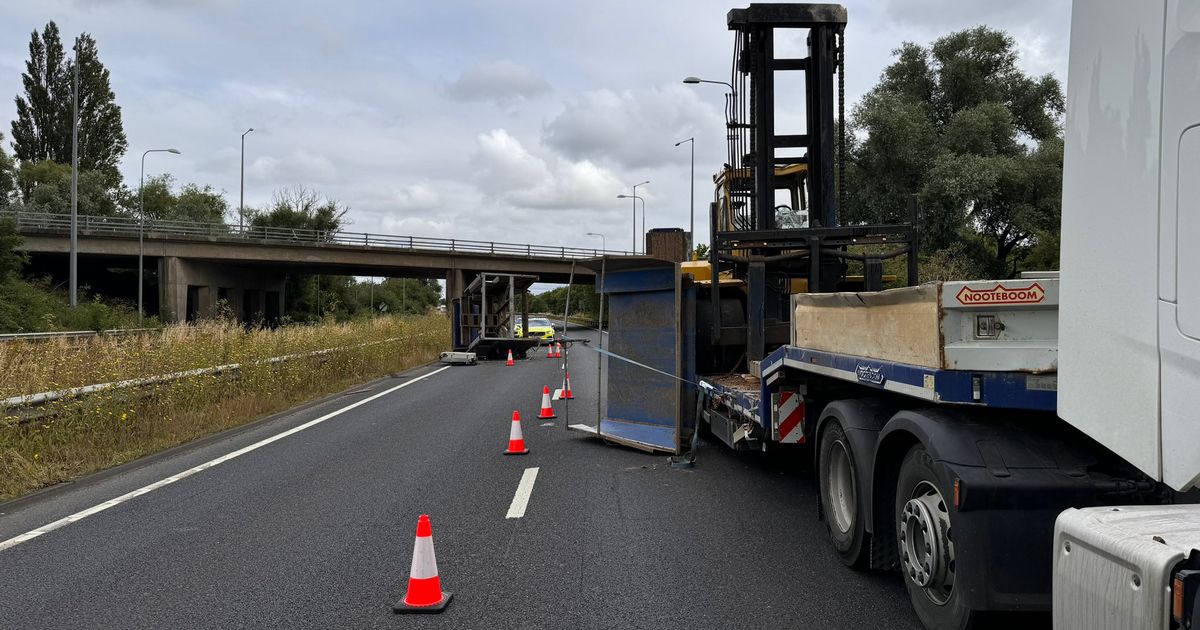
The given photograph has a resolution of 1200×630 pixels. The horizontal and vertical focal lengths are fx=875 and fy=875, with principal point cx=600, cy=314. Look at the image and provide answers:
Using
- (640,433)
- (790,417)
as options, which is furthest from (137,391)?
(790,417)

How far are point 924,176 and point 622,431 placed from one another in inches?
991

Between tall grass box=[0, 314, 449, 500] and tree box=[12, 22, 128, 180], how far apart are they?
69.5 m

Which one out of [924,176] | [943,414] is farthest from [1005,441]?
[924,176]

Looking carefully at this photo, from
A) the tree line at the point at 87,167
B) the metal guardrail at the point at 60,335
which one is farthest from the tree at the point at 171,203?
the metal guardrail at the point at 60,335

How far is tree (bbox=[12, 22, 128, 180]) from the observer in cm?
7625

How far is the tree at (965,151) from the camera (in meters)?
29.5

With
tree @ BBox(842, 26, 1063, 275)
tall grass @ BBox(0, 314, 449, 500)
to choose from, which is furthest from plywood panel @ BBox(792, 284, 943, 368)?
tree @ BBox(842, 26, 1063, 275)

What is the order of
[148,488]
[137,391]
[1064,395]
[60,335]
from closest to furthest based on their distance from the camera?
[1064,395]
[148,488]
[137,391]
[60,335]

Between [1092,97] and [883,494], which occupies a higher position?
[1092,97]

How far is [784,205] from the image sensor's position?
33.0ft

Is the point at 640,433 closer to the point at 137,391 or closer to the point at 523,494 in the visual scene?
the point at 523,494

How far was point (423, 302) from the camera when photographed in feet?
394

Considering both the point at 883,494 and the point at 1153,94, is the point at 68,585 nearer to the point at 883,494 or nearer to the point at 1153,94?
the point at 883,494

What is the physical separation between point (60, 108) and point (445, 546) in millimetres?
87421
